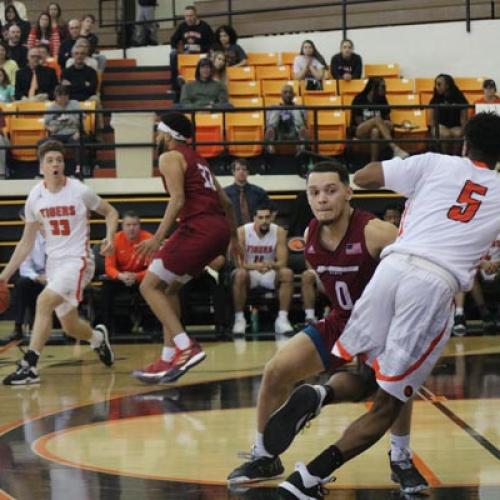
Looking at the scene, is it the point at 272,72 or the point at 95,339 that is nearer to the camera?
the point at 95,339

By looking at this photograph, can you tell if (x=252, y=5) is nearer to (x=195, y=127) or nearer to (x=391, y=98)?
(x=391, y=98)

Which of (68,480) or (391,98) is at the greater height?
(391,98)

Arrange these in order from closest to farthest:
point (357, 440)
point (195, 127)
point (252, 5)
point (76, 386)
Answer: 1. point (357, 440)
2. point (76, 386)
3. point (195, 127)
4. point (252, 5)

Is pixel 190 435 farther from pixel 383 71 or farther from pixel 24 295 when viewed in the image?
pixel 383 71

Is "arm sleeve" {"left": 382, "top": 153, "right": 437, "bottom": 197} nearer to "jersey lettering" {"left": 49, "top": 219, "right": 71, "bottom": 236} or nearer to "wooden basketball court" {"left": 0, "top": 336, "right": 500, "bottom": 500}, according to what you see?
"wooden basketball court" {"left": 0, "top": 336, "right": 500, "bottom": 500}

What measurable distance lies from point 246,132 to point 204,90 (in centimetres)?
100

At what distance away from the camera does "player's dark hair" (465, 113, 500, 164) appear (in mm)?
5465

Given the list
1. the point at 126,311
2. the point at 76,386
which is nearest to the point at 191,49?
the point at 126,311

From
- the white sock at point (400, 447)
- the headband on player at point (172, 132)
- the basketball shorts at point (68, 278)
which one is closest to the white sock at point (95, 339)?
the basketball shorts at point (68, 278)

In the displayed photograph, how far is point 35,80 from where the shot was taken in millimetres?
17219

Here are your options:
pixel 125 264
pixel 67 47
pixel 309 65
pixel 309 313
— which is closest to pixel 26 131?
pixel 67 47

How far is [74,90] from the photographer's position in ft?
55.8

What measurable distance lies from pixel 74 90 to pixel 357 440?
12.4 meters

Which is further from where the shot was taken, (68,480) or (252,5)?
(252,5)
